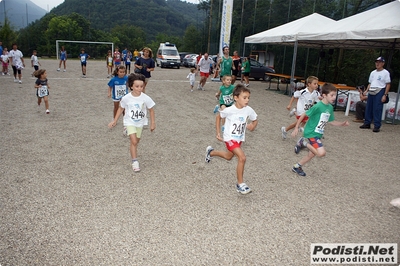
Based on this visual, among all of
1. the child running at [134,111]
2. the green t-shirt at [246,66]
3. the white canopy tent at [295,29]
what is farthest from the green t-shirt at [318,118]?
the green t-shirt at [246,66]

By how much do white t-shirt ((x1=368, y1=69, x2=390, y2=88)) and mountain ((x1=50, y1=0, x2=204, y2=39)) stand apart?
296 feet

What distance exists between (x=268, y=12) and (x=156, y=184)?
27.6 meters

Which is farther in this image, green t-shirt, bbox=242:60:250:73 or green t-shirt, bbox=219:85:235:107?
green t-shirt, bbox=242:60:250:73

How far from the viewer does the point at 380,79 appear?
8.86 metres

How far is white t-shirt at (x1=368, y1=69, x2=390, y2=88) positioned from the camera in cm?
877

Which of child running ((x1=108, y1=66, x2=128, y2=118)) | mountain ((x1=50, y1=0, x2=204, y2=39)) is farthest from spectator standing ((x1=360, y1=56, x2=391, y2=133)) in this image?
mountain ((x1=50, y1=0, x2=204, y2=39))

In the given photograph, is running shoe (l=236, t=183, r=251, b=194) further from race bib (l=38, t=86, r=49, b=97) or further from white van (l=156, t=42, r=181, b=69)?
white van (l=156, t=42, r=181, b=69)

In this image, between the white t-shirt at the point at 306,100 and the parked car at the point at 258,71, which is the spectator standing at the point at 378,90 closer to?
the white t-shirt at the point at 306,100

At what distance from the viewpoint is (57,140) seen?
6.66 meters

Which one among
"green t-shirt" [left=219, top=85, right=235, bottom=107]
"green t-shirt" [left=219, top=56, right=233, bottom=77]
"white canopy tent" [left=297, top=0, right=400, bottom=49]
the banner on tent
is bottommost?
"green t-shirt" [left=219, top=85, right=235, bottom=107]

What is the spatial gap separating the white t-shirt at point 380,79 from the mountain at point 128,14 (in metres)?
90.2

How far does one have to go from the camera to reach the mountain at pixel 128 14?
9751cm

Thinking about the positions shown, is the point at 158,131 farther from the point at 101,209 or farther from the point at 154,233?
the point at 154,233

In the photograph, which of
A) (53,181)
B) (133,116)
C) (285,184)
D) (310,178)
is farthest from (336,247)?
(53,181)
